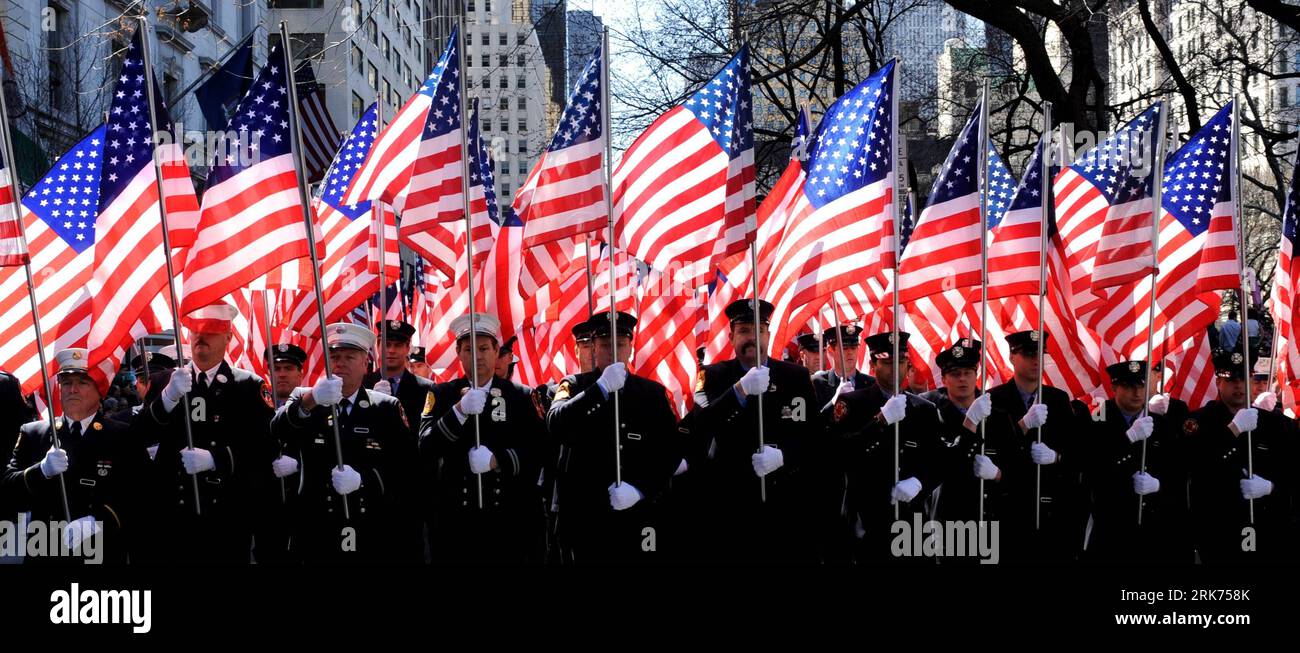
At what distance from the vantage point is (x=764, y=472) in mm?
7492

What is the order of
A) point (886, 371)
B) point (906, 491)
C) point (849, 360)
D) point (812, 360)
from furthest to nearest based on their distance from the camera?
1. point (812, 360)
2. point (849, 360)
3. point (886, 371)
4. point (906, 491)

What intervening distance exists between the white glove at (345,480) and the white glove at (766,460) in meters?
2.09

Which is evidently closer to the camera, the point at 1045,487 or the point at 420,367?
the point at 1045,487

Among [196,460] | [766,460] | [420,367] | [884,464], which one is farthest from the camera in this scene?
[420,367]

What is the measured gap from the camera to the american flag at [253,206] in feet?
23.7

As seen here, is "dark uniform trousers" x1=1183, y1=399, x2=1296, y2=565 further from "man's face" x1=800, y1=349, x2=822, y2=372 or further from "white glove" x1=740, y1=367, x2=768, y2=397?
"man's face" x1=800, y1=349, x2=822, y2=372

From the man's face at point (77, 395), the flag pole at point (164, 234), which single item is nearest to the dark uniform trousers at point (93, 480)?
the man's face at point (77, 395)

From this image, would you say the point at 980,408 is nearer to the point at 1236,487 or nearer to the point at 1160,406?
the point at 1160,406

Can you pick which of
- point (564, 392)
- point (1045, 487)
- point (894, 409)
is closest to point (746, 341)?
point (894, 409)

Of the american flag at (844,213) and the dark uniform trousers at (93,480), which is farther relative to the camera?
the american flag at (844,213)

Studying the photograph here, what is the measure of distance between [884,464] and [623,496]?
5.48ft

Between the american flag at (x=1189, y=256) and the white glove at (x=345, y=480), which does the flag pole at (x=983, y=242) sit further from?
the white glove at (x=345, y=480)

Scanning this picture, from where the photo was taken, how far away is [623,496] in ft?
24.0

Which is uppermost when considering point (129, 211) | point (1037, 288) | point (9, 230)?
point (129, 211)
